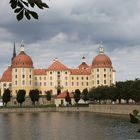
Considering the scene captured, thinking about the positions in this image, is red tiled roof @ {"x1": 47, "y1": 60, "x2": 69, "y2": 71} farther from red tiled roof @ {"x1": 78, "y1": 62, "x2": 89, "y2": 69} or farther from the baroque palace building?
red tiled roof @ {"x1": 78, "y1": 62, "x2": 89, "y2": 69}

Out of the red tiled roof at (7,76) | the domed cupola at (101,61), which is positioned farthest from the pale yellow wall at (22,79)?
the domed cupola at (101,61)

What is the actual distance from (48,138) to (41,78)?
8987 cm

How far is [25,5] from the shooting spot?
125 inches

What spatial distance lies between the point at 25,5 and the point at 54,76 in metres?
117

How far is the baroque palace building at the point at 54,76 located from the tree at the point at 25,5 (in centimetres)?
11303

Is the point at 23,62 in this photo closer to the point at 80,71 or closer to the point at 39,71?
the point at 39,71

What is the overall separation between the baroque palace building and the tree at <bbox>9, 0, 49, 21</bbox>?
113m

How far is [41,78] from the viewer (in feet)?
397

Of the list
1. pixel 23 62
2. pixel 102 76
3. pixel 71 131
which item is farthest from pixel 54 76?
pixel 71 131

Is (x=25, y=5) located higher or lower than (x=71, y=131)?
higher

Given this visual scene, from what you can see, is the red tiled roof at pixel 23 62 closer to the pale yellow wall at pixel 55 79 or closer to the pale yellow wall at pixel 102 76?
the pale yellow wall at pixel 55 79

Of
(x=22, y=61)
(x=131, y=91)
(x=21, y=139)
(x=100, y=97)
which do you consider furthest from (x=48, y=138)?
(x=22, y=61)

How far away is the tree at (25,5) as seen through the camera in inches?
123

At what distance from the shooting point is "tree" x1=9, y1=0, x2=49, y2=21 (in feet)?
10.2
